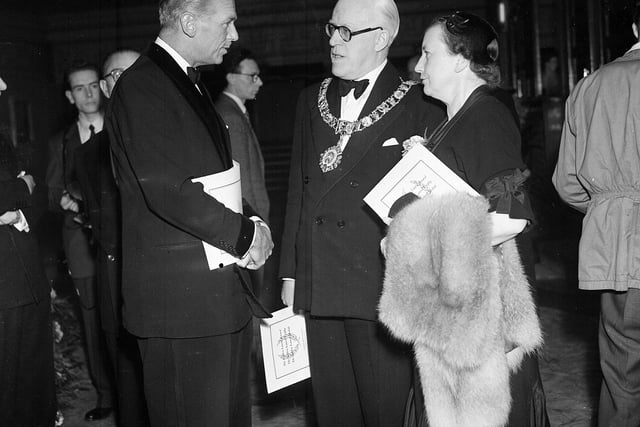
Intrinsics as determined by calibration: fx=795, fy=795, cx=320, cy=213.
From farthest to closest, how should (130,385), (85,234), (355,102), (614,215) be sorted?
(85,234) → (130,385) → (614,215) → (355,102)

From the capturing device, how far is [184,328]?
2551mm

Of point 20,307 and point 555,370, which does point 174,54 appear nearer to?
point 20,307

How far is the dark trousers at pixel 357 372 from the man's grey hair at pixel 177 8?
117 centimetres

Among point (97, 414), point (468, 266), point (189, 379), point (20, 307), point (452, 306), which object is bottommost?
point (97, 414)

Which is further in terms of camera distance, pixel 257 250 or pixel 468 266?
pixel 257 250

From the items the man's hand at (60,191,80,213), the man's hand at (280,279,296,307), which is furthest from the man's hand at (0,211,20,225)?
the man's hand at (280,279,296,307)

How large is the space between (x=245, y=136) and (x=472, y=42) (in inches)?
97.5

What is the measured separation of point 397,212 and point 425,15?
812 centimetres

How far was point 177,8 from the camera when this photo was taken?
2533mm

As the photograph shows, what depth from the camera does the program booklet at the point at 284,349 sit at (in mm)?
2922

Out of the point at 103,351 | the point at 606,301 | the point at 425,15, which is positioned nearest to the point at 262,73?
the point at 425,15

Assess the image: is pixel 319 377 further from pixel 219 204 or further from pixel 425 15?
pixel 425 15

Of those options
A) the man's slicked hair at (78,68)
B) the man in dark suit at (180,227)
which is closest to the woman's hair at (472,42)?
the man in dark suit at (180,227)

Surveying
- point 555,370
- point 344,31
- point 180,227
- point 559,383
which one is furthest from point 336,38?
point 555,370
